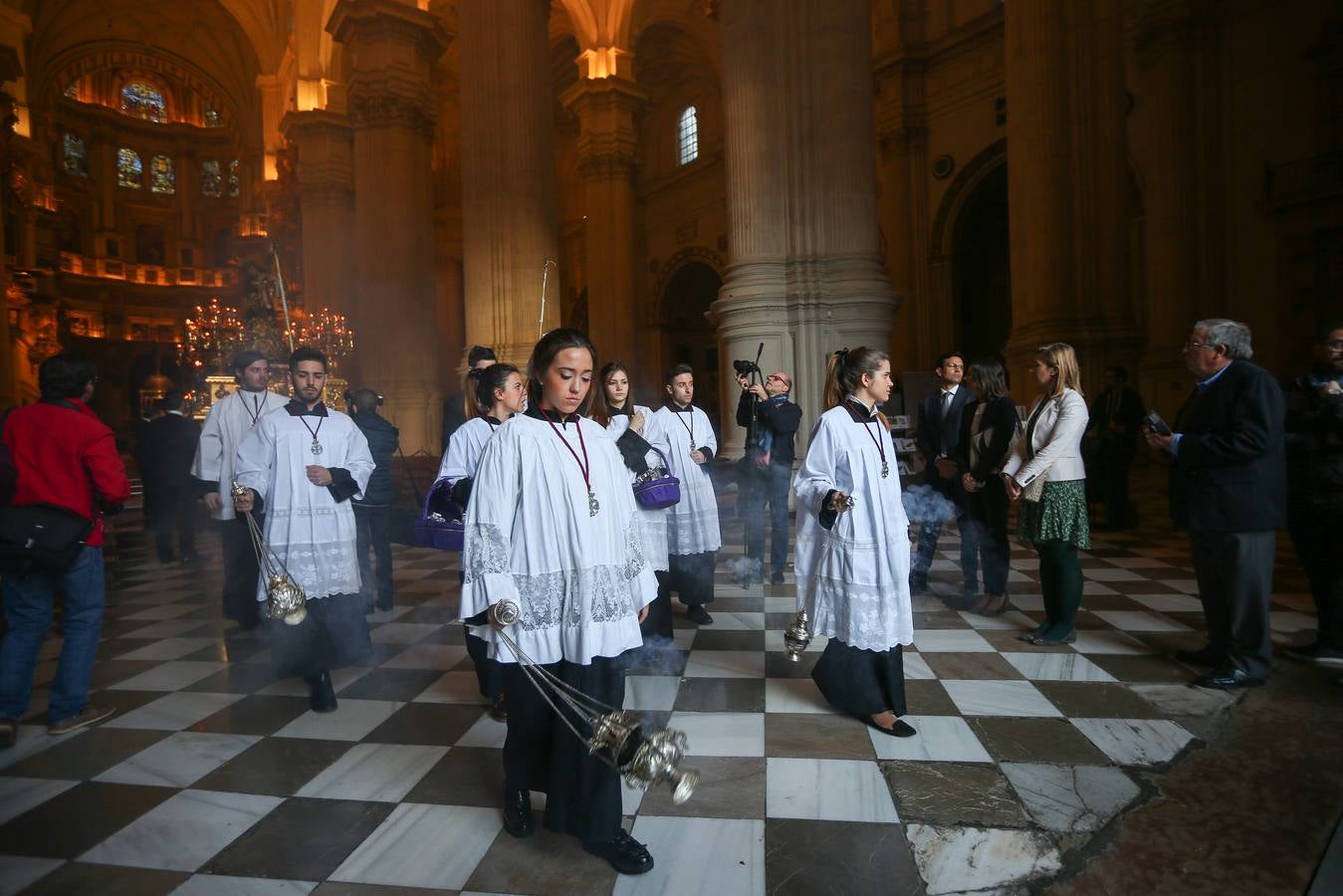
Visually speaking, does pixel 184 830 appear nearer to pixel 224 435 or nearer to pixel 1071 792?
pixel 1071 792

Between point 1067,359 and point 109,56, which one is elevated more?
point 109,56

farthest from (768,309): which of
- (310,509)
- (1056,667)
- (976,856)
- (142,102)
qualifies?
(142,102)

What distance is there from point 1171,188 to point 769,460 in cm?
1278

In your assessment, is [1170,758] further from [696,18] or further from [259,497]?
[696,18]

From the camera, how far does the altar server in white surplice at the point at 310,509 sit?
13.4ft

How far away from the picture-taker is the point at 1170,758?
3080 mm

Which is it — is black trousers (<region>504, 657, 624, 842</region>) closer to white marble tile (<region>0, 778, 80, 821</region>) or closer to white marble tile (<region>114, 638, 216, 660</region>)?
white marble tile (<region>0, 778, 80, 821</region>)

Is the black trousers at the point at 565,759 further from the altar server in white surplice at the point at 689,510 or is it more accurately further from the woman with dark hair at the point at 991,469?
the woman with dark hair at the point at 991,469

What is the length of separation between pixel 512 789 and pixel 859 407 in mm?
2261

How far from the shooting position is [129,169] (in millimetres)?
41438

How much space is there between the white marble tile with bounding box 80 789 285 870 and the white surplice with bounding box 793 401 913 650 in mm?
2476

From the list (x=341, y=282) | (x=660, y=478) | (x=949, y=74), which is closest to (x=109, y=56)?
(x=341, y=282)

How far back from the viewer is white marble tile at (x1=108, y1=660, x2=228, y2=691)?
443 centimetres

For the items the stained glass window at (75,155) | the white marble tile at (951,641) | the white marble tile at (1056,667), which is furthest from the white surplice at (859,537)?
the stained glass window at (75,155)
